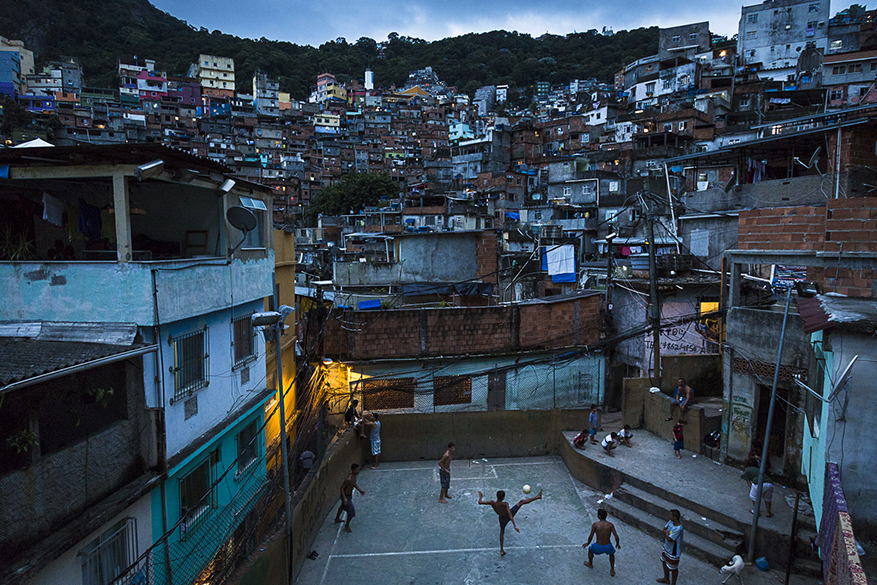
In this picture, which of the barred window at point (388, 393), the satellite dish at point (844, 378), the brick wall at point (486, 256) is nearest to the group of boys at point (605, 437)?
the barred window at point (388, 393)

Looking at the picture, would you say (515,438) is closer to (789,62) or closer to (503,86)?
(789,62)

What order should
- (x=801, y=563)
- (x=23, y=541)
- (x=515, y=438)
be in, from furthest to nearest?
(x=515, y=438) → (x=801, y=563) → (x=23, y=541)

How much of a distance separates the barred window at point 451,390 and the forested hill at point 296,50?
93.0 meters

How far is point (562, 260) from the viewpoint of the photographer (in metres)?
22.3

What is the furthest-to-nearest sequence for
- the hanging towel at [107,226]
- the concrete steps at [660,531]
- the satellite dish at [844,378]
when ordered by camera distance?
1. the hanging towel at [107,226]
2. the concrete steps at [660,531]
3. the satellite dish at [844,378]

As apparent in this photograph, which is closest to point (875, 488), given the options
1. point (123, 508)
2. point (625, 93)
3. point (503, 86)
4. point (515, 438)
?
point (515, 438)

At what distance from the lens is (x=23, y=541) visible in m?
5.92

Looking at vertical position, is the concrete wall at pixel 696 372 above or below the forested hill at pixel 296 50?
below

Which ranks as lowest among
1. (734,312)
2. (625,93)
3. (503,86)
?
(734,312)

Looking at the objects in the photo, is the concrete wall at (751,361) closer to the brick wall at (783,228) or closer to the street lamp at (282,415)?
the brick wall at (783,228)

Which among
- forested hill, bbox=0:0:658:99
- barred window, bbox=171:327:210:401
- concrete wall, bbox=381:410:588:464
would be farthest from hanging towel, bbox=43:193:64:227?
forested hill, bbox=0:0:658:99

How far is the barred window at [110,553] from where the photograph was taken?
6.88 m

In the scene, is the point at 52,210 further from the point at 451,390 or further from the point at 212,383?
the point at 451,390

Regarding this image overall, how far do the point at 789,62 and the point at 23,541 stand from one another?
74161mm
